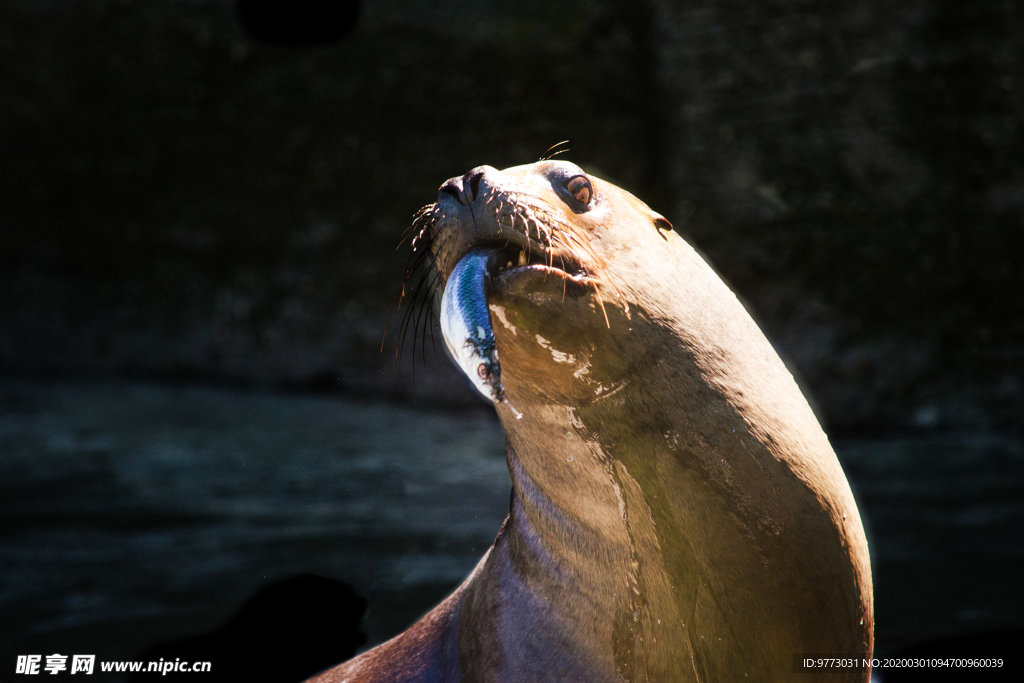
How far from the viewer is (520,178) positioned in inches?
70.2

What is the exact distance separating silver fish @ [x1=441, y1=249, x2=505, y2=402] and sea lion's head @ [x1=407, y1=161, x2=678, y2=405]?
0.06ft

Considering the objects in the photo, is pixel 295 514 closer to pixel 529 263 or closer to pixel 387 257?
pixel 387 257

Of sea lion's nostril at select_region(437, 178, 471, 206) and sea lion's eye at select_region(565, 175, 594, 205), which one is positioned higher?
sea lion's eye at select_region(565, 175, 594, 205)

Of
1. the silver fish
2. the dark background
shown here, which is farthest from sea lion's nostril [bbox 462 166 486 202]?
the dark background

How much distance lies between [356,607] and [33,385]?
4.41 m

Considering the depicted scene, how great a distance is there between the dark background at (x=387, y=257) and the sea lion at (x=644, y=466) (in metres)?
1.59

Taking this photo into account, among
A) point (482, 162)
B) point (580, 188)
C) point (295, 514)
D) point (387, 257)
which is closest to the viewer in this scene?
point (580, 188)

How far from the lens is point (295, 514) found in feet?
15.0

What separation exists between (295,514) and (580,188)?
3.15 metres

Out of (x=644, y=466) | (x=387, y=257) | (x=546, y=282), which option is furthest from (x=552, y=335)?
(x=387, y=257)

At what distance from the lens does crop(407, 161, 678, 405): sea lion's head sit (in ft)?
5.32

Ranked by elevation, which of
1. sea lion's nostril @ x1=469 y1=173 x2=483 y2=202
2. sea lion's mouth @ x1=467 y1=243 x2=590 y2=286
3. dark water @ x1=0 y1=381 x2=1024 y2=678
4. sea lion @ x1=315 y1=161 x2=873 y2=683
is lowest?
sea lion @ x1=315 y1=161 x2=873 y2=683

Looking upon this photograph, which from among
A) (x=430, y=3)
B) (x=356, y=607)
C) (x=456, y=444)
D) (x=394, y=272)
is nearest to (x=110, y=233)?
(x=394, y=272)

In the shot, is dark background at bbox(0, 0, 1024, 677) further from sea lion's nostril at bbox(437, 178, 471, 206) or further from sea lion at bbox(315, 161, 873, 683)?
sea lion's nostril at bbox(437, 178, 471, 206)
